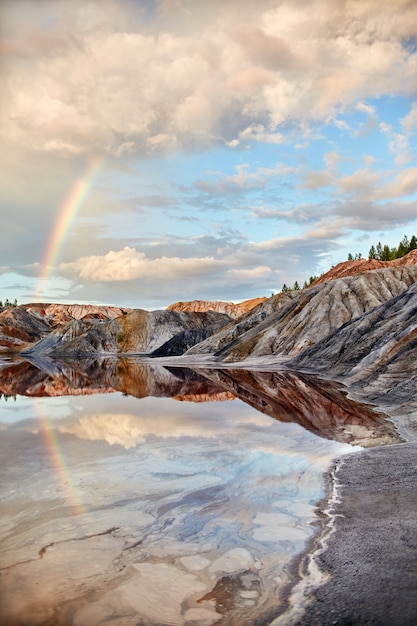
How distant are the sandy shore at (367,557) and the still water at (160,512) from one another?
0.46 meters

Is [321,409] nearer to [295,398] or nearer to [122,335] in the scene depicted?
[295,398]

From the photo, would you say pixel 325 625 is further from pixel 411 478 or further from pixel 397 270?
pixel 397 270

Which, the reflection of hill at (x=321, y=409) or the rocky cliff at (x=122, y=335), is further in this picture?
the rocky cliff at (x=122, y=335)

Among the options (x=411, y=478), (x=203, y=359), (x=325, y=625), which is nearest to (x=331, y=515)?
(x=411, y=478)

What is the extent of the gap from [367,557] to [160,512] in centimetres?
383

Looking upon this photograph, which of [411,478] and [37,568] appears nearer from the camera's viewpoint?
[37,568]

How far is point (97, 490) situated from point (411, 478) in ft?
22.3

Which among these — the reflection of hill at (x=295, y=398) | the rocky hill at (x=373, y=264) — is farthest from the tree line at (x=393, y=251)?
the reflection of hill at (x=295, y=398)

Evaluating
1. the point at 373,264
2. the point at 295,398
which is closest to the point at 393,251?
the point at 373,264

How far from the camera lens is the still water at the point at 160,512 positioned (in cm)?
579

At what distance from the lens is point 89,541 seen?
7535mm

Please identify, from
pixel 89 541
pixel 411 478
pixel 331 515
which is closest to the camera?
pixel 89 541

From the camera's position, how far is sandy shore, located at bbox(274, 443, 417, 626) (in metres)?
5.29

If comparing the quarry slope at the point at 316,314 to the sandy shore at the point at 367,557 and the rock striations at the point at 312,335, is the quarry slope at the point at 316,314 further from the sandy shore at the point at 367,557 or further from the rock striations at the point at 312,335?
the sandy shore at the point at 367,557
